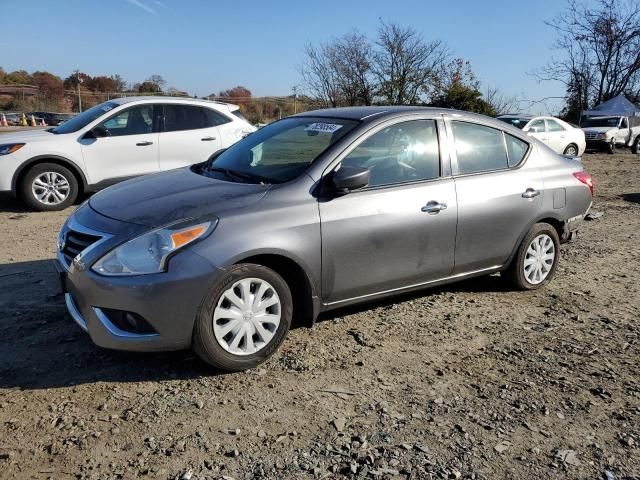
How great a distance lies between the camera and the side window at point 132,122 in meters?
8.63

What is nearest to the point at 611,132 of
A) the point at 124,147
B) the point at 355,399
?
the point at 124,147

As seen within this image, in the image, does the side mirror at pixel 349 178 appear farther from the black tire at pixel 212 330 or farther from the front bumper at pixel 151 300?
the front bumper at pixel 151 300

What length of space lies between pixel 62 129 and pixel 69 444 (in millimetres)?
6852

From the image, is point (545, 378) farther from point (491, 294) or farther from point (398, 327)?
point (491, 294)

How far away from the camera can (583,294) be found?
538cm

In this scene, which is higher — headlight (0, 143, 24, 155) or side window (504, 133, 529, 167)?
headlight (0, 143, 24, 155)

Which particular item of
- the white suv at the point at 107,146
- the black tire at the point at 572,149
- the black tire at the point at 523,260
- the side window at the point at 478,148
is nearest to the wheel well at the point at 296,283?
the side window at the point at 478,148

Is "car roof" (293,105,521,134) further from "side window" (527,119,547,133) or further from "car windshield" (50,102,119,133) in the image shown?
"side window" (527,119,547,133)

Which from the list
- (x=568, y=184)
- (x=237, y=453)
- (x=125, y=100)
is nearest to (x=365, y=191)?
(x=237, y=453)

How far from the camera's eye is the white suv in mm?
8125

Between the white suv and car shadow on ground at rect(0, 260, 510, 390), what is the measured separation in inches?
155

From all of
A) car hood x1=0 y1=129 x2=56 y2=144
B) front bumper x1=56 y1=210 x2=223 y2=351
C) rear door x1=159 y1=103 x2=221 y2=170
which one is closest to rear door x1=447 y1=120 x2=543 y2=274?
front bumper x1=56 y1=210 x2=223 y2=351

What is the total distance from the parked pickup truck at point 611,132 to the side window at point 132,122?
788 inches

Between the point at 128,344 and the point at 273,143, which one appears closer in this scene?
the point at 128,344
